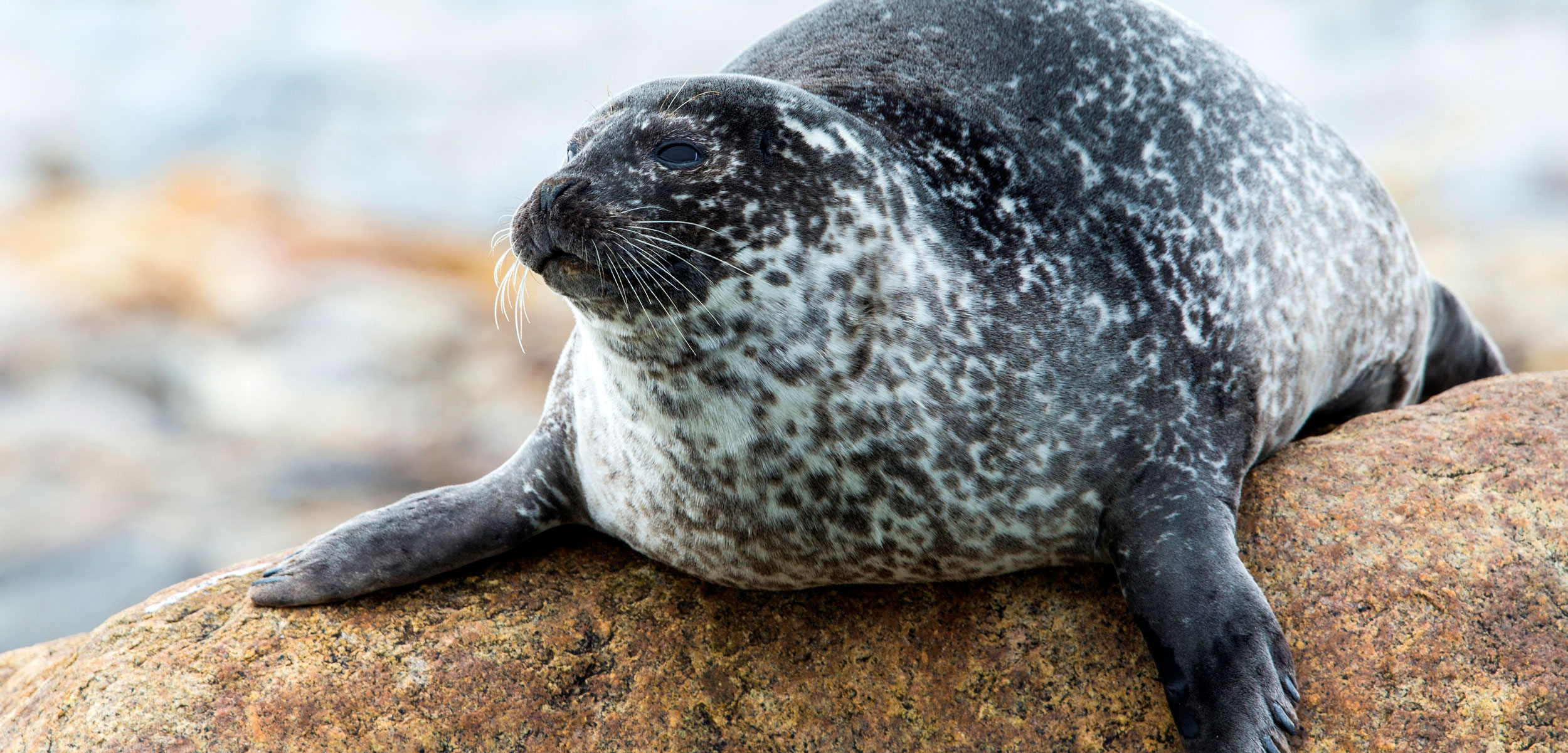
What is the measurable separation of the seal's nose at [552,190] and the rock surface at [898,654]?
4.30 ft

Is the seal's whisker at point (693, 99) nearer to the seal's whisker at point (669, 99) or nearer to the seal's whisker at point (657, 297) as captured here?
the seal's whisker at point (669, 99)

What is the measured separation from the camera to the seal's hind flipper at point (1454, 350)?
4.90 m

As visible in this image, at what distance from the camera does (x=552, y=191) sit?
117 inches

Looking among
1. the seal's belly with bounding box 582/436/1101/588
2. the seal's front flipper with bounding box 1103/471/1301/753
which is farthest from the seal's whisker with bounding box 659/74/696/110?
the seal's front flipper with bounding box 1103/471/1301/753

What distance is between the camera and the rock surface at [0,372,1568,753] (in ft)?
10.2

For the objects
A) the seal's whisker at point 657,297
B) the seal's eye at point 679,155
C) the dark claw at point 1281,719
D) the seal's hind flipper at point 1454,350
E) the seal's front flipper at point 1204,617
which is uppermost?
the seal's eye at point 679,155

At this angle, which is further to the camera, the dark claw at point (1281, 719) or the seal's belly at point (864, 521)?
the seal's belly at point (864, 521)

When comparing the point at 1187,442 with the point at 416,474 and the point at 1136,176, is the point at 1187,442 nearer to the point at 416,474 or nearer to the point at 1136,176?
the point at 1136,176

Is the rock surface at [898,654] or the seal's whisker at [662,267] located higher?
the seal's whisker at [662,267]

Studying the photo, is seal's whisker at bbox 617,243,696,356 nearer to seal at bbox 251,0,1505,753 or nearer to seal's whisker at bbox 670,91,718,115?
seal at bbox 251,0,1505,753

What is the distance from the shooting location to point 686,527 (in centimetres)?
340

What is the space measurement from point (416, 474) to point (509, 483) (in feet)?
25.8

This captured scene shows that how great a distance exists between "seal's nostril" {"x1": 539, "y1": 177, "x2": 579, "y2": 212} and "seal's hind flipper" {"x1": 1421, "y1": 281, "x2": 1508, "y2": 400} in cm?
357

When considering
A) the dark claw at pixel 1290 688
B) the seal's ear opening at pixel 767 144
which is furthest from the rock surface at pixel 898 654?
the seal's ear opening at pixel 767 144
